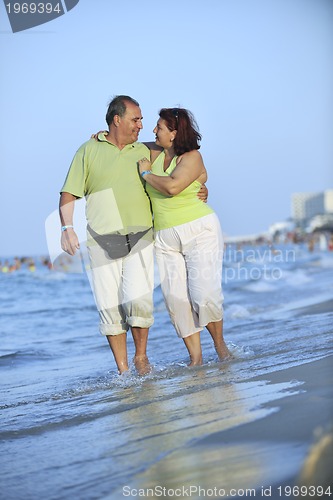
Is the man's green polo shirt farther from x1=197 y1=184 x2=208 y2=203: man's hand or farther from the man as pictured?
x1=197 y1=184 x2=208 y2=203: man's hand

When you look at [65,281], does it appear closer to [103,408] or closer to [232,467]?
[103,408]

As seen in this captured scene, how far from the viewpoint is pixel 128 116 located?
465cm

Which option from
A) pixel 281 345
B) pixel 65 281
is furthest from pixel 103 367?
pixel 65 281

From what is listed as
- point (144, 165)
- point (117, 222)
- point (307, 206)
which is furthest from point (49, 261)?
point (307, 206)

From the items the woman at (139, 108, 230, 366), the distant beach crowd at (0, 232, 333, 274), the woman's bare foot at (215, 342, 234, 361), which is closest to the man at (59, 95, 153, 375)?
the woman at (139, 108, 230, 366)

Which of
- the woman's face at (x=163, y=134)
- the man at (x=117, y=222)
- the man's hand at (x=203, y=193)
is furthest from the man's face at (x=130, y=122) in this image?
the man's hand at (x=203, y=193)

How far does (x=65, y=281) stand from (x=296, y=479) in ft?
66.7

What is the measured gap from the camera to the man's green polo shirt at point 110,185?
4.68 meters

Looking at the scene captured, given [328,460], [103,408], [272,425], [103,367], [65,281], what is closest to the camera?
[328,460]

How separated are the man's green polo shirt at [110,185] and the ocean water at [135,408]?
0.94 metres

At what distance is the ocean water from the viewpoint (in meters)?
2.46

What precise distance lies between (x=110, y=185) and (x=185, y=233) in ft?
1.75

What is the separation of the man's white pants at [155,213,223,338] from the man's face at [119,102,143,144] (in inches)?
24.1

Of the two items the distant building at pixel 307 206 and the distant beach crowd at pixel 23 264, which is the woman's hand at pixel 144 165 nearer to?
the distant beach crowd at pixel 23 264
